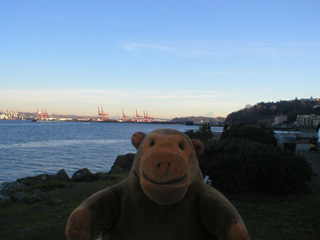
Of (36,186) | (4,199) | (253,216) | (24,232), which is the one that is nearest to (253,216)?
(253,216)

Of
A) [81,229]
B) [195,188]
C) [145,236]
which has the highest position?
[195,188]

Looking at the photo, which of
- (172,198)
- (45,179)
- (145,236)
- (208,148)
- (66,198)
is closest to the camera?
(172,198)

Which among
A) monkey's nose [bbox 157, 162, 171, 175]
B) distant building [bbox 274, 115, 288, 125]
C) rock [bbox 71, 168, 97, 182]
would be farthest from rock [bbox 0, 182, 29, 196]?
distant building [bbox 274, 115, 288, 125]

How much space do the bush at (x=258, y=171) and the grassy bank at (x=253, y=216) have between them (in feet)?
0.98

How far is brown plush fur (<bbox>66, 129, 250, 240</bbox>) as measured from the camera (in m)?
1.98

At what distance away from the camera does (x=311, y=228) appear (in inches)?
218

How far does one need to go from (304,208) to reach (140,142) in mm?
5713

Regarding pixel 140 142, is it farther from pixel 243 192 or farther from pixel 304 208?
pixel 243 192

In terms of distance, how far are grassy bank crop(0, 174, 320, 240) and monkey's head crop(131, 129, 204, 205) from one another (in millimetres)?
3581

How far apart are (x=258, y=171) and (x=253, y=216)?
2267mm

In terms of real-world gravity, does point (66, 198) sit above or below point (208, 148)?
below

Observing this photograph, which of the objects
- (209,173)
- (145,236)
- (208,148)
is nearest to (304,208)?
(209,173)

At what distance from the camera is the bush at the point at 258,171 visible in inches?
320

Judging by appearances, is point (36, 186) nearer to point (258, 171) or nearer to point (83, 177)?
point (83, 177)
